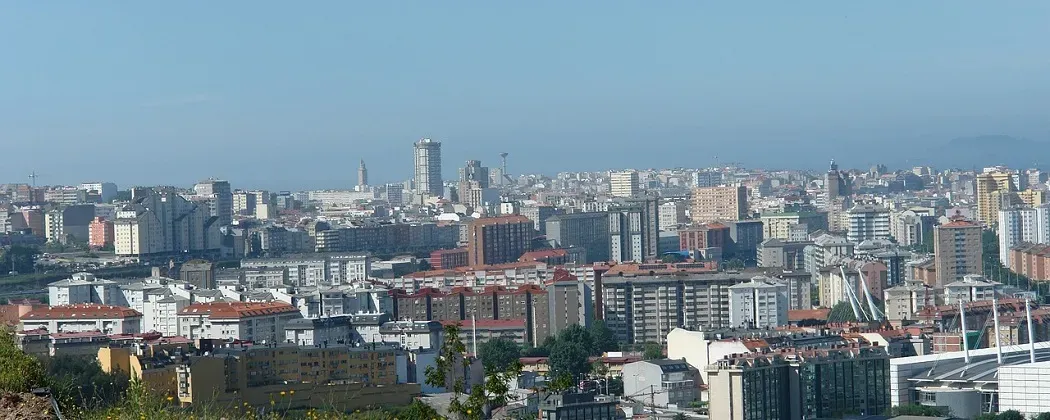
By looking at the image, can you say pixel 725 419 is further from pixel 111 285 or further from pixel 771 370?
pixel 111 285

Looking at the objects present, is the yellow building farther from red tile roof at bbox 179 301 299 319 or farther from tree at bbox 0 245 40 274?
tree at bbox 0 245 40 274

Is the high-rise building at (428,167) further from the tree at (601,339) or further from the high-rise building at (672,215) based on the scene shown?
the tree at (601,339)

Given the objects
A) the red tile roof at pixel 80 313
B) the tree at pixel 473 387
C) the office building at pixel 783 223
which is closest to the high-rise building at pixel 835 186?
the office building at pixel 783 223

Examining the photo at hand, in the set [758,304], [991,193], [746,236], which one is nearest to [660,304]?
[758,304]

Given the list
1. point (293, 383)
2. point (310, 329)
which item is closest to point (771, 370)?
point (293, 383)

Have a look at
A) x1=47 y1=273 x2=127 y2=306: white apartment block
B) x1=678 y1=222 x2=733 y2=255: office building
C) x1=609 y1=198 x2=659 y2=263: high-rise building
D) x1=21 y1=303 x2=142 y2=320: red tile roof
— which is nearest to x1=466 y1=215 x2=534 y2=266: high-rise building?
x1=609 y1=198 x2=659 y2=263: high-rise building

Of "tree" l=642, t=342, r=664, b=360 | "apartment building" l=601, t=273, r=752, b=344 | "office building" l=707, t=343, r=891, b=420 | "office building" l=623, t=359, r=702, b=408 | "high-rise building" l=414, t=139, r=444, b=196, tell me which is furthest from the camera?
"high-rise building" l=414, t=139, r=444, b=196
